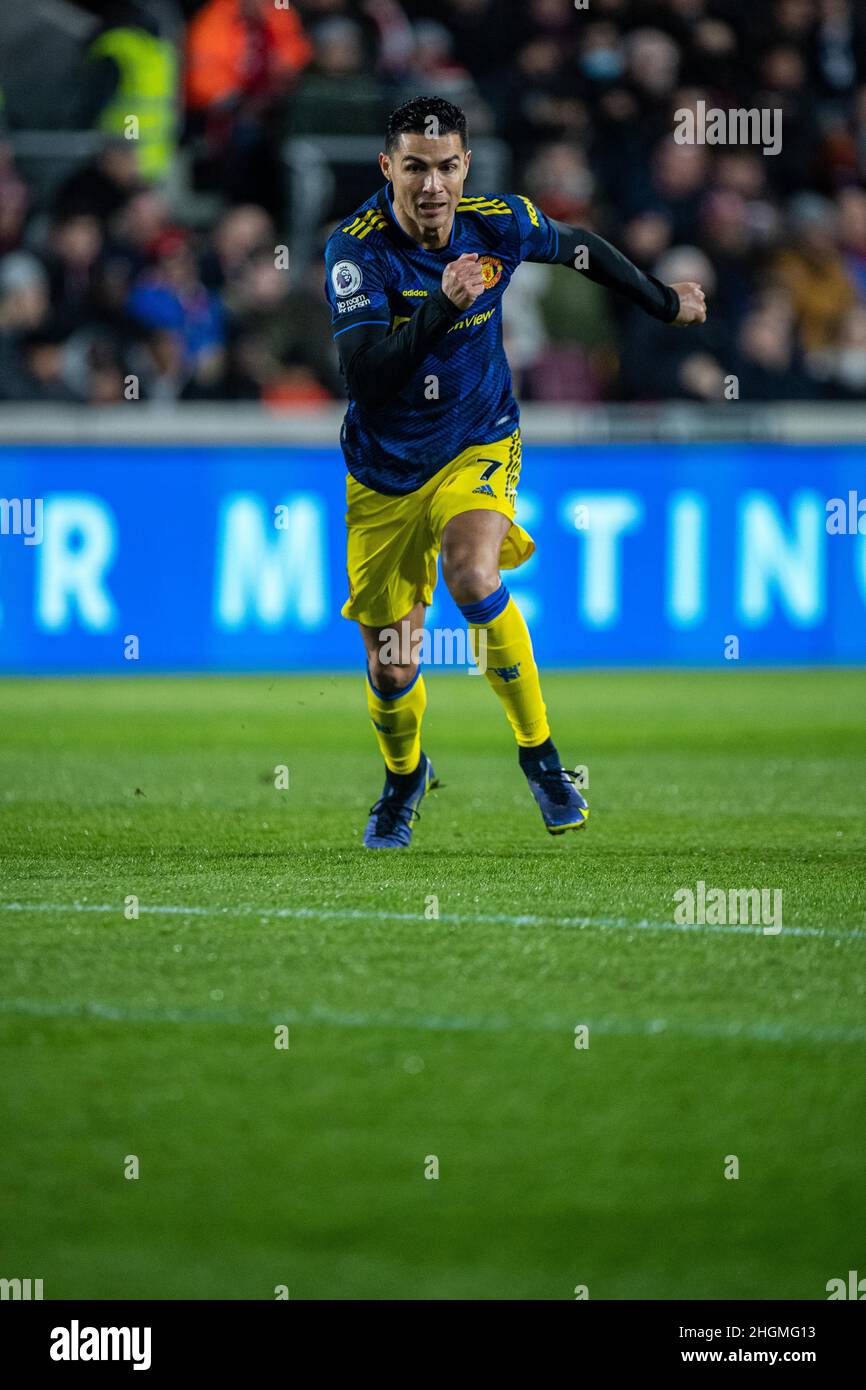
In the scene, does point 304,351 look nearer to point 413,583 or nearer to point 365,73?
point 365,73

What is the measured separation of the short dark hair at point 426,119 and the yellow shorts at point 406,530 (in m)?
0.93

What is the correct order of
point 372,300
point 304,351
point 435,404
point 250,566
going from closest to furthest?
point 372,300 → point 435,404 → point 250,566 → point 304,351

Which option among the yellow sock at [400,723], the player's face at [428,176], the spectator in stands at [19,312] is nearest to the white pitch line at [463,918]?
the yellow sock at [400,723]

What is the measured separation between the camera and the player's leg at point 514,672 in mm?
6266

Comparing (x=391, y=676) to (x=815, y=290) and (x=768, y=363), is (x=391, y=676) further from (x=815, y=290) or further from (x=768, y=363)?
(x=815, y=290)

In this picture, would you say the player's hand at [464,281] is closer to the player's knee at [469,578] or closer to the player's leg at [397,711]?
the player's knee at [469,578]

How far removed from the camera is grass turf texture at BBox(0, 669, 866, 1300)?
9.88 feet

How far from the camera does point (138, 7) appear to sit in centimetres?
1513

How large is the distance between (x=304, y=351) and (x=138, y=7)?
3230mm

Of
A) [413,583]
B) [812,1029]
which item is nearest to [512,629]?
[413,583]

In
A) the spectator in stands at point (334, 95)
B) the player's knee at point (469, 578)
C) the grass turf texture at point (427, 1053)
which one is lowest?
the grass turf texture at point (427, 1053)

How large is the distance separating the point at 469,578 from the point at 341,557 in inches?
235

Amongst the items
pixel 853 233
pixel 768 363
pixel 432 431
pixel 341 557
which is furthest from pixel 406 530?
pixel 853 233

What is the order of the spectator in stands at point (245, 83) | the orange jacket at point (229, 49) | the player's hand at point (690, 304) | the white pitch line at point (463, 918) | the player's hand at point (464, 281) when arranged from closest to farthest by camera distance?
the white pitch line at point (463, 918) < the player's hand at point (464, 281) < the player's hand at point (690, 304) < the spectator in stands at point (245, 83) < the orange jacket at point (229, 49)
